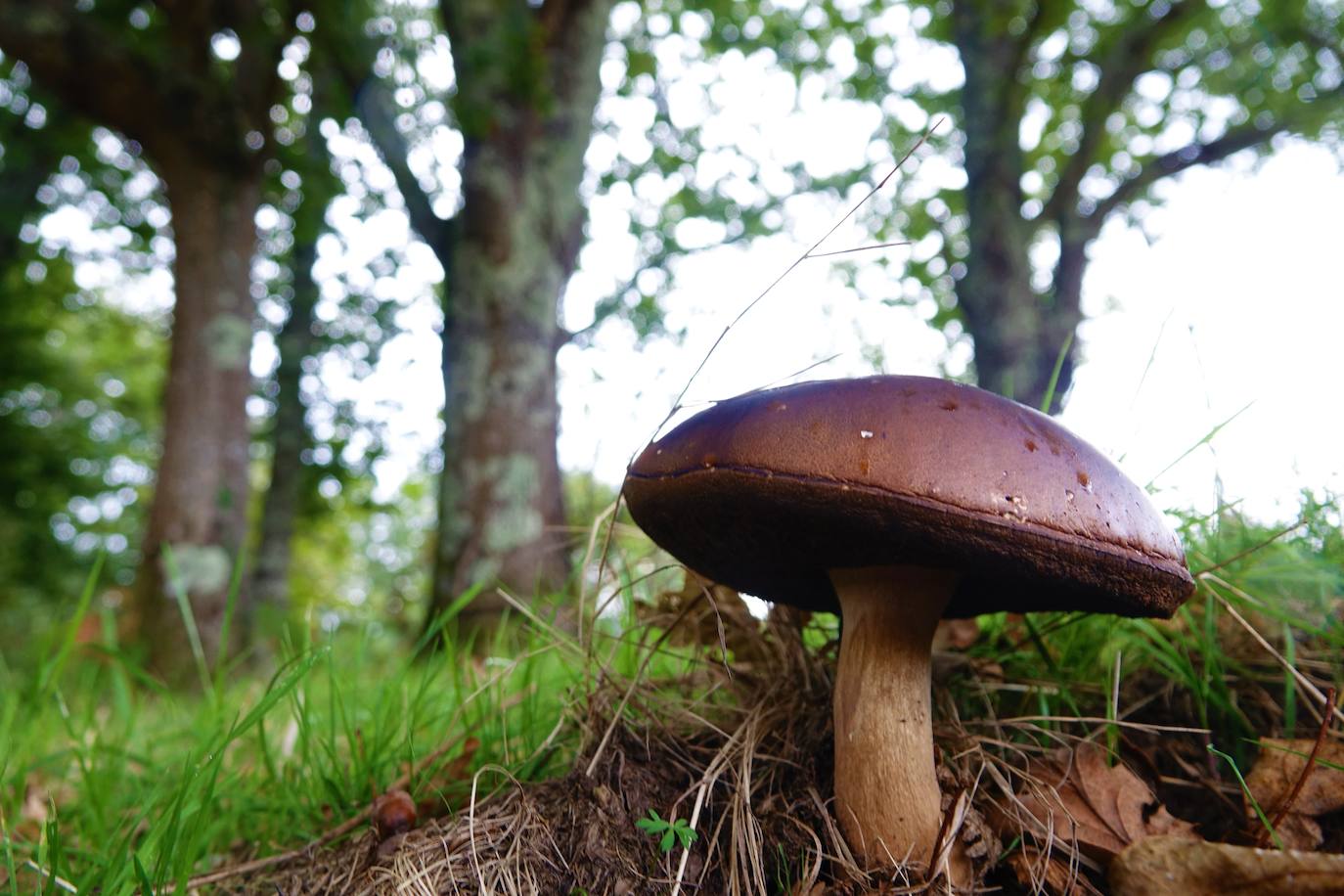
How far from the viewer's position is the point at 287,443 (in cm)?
875

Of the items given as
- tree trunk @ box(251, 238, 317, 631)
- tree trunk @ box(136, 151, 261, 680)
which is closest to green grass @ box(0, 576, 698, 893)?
tree trunk @ box(136, 151, 261, 680)

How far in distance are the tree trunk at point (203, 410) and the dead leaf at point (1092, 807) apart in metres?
4.73

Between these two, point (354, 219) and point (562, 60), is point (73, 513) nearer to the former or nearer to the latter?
point (354, 219)

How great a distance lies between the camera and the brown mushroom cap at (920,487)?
935 millimetres

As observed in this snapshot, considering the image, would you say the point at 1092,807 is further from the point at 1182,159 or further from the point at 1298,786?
the point at 1182,159

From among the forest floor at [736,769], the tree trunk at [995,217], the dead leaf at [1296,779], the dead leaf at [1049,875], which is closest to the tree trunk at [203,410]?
the forest floor at [736,769]

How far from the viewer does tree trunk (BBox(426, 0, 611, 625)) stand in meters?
4.61

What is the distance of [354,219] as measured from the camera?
8000mm

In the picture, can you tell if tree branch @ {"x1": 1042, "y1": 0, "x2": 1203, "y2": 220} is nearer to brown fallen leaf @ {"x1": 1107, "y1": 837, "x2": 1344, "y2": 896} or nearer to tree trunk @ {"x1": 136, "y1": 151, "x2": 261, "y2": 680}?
tree trunk @ {"x1": 136, "y1": 151, "x2": 261, "y2": 680}

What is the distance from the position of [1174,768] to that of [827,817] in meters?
0.76

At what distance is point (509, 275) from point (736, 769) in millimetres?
4436

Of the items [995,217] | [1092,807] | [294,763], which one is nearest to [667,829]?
[1092,807]

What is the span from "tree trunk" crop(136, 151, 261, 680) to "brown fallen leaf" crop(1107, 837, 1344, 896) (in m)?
Answer: 4.90

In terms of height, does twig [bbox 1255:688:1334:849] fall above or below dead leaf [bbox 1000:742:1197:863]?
above
